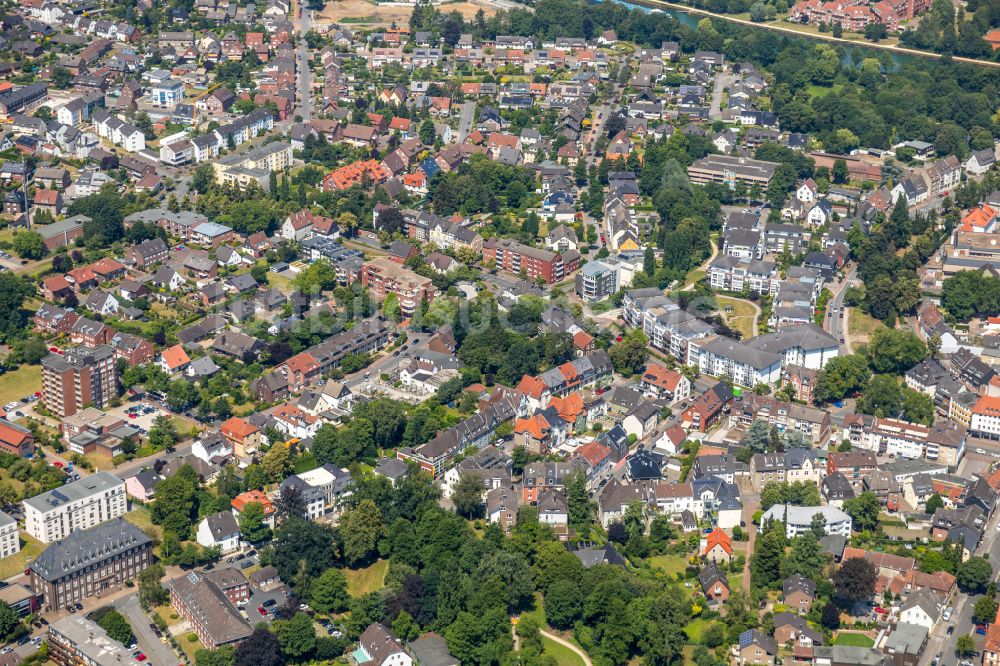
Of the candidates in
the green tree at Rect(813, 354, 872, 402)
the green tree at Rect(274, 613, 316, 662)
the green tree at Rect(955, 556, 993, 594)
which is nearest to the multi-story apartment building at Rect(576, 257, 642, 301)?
the green tree at Rect(813, 354, 872, 402)

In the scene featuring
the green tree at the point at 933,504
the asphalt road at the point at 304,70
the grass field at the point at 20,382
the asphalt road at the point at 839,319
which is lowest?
the grass field at the point at 20,382

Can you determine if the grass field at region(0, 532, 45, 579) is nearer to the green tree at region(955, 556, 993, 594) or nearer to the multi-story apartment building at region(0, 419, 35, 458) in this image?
the multi-story apartment building at region(0, 419, 35, 458)

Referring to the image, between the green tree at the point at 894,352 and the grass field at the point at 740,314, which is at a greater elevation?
the green tree at the point at 894,352

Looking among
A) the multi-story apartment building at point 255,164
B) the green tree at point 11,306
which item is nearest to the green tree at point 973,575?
the green tree at point 11,306

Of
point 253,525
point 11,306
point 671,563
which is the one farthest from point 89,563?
point 11,306

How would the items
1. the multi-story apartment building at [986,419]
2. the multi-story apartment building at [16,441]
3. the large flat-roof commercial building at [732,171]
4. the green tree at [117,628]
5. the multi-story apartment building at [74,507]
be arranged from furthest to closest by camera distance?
the large flat-roof commercial building at [732,171] → the multi-story apartment building at [986,419] → the multi-story apartment building at [16,441] → the multi-story apartment building at [74,507] → the green tree at [117,628]

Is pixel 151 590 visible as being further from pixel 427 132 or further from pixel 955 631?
pixel 427 132

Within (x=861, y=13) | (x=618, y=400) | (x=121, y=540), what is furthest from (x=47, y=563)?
(x=861, y=13)

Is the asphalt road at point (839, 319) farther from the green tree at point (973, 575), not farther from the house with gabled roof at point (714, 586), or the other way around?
the house with gabled roof at point (714, 586)
